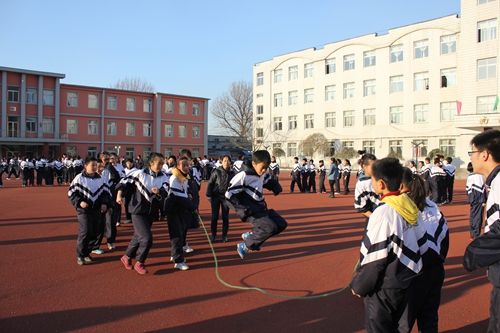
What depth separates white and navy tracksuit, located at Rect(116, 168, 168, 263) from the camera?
6414mm

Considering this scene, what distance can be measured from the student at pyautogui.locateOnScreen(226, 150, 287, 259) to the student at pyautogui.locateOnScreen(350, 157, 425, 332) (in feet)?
11.3

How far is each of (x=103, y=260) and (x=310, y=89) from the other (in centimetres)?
5187

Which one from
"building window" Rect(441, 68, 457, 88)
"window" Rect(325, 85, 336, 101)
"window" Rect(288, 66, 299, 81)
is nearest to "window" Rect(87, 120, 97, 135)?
"window" Rect(288, 66, 299, 81)

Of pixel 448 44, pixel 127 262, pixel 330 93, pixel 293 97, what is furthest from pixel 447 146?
pixel 127 262

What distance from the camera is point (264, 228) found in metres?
6.43

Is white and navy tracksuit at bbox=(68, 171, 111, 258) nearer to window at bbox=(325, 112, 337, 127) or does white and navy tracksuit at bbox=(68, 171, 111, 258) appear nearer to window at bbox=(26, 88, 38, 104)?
window at bbox=(26, 88, 38, 104)

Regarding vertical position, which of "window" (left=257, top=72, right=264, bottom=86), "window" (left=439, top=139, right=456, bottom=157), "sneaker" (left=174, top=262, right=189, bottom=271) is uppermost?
"window" (left=257, top=72, right=264, bottom=86)

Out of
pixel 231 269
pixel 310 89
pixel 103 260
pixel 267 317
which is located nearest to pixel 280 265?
pixel 231 269

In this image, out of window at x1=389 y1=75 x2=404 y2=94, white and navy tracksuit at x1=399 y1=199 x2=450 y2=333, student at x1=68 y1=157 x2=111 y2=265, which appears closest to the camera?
white and navy tracksuit at x1=399 y1=199 x2=450 y2=333

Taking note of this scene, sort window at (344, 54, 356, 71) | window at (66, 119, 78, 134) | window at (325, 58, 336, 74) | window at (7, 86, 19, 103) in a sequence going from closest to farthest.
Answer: window at (7, 86, 19, 103) → window at (66, 119, 78, 134) → window at (344, 54, 356, 71) → window at (325, 58, 336, 74)

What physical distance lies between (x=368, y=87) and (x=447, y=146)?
1193 cm

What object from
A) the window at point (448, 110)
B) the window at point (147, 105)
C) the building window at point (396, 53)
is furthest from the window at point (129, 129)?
the window at point (448, 110)

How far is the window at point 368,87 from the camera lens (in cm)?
5009

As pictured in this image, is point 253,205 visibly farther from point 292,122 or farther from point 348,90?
point 292,122
